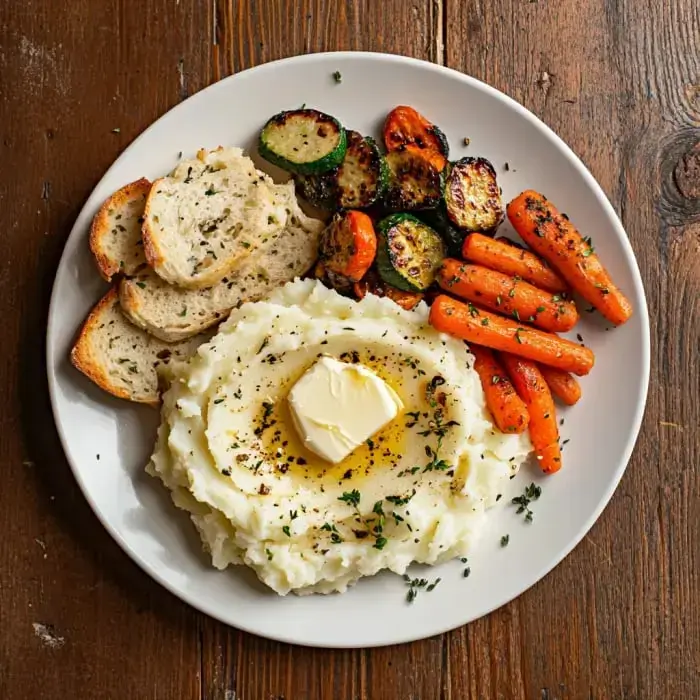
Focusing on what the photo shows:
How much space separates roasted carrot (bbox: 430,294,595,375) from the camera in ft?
11.4

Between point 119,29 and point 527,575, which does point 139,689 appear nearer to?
point 527,575

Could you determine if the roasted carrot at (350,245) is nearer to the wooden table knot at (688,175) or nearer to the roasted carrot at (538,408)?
the roasted carrot at (538,408)

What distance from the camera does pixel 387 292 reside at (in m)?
3.60

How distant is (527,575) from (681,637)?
0.99m

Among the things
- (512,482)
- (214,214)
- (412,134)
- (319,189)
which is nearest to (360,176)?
(319,189)

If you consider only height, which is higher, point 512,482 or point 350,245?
point 350,245

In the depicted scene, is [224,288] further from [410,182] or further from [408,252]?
[410,182]

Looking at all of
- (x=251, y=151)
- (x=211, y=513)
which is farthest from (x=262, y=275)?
(x=211, y=513)

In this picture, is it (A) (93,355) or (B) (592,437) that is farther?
(B) (592,437)

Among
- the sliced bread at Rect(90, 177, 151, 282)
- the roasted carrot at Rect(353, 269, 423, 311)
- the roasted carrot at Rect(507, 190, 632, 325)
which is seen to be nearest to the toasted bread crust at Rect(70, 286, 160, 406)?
the sliced bread at Rect(90, 177, 151, 282)

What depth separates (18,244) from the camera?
3.73 m

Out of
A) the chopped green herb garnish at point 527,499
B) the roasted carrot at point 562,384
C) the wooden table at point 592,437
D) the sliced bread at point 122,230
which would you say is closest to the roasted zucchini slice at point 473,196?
the wooden table at point 592,437

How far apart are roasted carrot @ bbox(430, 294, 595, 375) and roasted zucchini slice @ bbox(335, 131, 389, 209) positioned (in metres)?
0.56

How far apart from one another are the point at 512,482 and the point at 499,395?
0.44m
